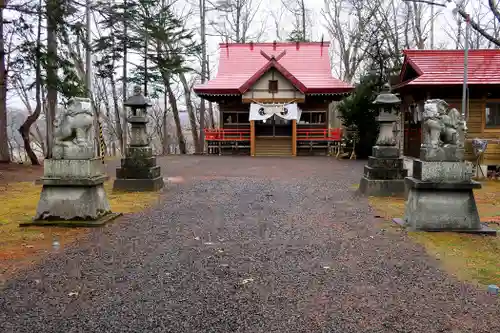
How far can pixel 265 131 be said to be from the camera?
2609 centimetres

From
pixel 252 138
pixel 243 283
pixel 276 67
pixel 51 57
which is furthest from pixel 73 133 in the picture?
pixel 276 67

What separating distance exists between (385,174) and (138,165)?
6111 millimetres

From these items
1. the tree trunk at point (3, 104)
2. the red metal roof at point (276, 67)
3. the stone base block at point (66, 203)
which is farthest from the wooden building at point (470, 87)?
the tree trunk at point (3, 104)

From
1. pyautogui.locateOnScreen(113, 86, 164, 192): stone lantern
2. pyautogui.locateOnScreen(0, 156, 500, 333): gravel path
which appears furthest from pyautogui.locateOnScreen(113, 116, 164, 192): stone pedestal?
pyautogui.locateOnScreen(0, 156, 500, 333): gravel path

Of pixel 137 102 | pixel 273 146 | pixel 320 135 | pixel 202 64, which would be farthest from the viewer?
pixel 202 64

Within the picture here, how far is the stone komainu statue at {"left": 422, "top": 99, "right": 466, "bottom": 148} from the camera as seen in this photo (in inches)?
252

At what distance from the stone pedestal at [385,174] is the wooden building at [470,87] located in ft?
16.0

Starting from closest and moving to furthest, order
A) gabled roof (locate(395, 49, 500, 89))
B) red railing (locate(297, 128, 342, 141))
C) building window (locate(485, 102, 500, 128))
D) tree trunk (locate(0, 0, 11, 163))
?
gabled roof (locate(395, 49, 500, 89)), building window (locate(485, 102, 500, 128)), tree trunk (locate(0, 0, 11, 163)), red railing (locate(297, 128, 342, 141))

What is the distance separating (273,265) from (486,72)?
42.5 feet

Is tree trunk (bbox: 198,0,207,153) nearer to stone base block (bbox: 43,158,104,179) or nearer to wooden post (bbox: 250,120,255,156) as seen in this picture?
wooden post (bbox: 250,120,255,156)

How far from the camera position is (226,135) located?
25.0m

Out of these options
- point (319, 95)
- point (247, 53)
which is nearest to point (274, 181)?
point (319, 95)

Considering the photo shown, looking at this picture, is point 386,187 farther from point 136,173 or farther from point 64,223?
point 64,223

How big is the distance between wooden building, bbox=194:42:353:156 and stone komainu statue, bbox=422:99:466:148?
57.5 feet
